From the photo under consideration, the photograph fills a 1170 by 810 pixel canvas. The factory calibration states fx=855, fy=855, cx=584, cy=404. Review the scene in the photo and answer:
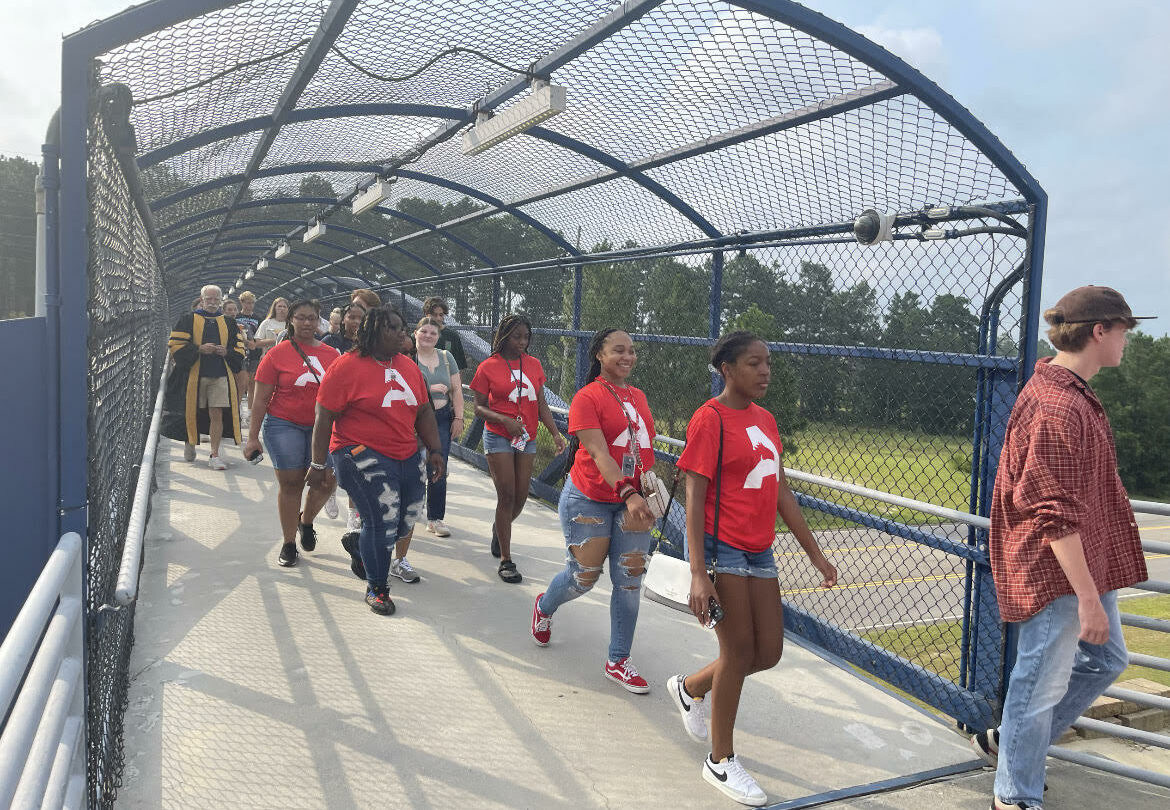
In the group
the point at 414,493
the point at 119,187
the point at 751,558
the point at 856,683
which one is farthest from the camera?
the point at 414,493

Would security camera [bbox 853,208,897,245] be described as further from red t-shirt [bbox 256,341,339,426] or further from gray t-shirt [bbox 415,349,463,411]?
red t-shirt [bbox 256,341,339,426]

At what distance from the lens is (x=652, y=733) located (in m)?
3.52

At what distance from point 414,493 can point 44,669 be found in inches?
126

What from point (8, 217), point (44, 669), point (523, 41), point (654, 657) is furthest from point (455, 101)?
point (8, 217)

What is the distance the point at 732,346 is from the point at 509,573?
2802 mm

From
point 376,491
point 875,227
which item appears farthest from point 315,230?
point 875,227

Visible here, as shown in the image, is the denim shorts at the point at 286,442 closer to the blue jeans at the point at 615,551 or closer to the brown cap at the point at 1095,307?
the blue jeans at the point at 615,551

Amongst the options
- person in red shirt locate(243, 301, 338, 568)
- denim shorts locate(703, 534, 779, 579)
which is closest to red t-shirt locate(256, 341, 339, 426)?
person in red shirt locate(243, 301, 338, 568)

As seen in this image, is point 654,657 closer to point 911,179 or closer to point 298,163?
point 911,179

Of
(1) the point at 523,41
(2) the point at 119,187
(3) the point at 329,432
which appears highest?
(1) the point at 523,41

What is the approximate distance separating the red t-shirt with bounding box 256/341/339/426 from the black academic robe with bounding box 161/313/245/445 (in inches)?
114

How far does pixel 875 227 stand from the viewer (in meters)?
3.94

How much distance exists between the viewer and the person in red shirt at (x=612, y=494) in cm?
374

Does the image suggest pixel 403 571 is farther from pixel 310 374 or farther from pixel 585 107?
pixel 585 107
